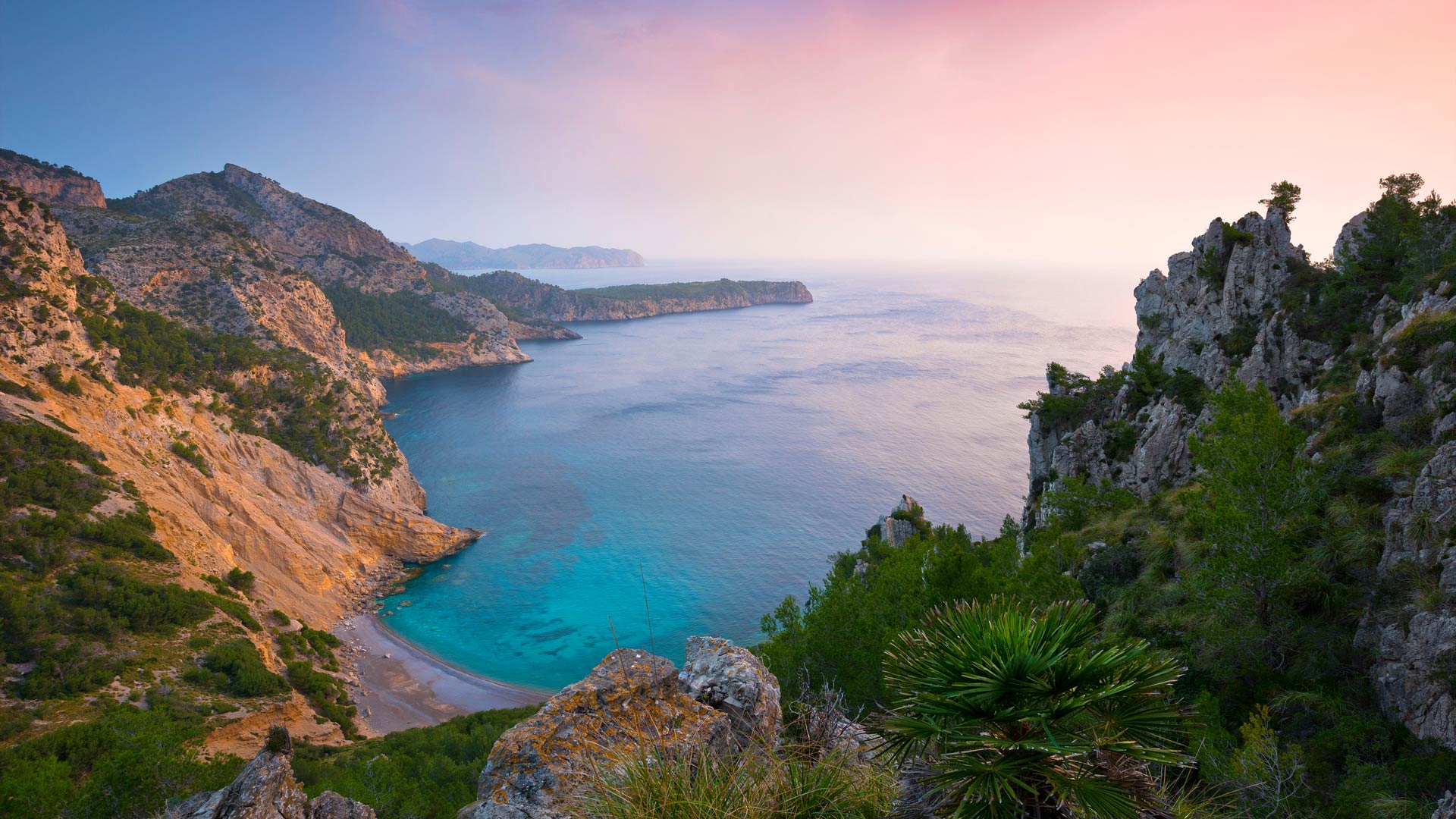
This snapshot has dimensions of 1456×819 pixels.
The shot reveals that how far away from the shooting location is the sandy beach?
33031 mm

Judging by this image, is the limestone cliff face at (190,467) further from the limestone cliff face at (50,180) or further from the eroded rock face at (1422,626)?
the limestone cliff face at (50,180)

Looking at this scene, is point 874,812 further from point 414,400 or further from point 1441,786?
point 414,400

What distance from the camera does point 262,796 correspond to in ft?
25.5

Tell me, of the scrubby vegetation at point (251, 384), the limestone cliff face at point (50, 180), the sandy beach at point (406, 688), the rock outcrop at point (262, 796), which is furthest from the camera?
the limestone cliff face at point (50, 180)

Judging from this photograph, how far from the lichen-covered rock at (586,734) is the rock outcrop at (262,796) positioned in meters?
3.49

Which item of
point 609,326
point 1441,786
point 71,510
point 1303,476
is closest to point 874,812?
point 1441,786

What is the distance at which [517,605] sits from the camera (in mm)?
46281

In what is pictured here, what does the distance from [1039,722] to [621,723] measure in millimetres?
3920

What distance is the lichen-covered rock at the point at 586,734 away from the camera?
5.47m

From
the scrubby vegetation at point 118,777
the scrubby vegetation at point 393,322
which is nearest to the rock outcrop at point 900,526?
the scrubby vegetation at point 118,777

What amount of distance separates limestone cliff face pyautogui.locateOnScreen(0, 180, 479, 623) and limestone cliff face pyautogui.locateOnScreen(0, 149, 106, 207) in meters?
57.2

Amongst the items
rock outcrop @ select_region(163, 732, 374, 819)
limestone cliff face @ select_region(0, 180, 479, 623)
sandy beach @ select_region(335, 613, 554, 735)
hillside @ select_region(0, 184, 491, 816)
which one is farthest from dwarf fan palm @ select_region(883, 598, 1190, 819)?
limestone cliff face @ select_region(0, 180, 479, 623)

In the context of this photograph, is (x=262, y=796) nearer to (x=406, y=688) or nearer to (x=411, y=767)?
(x=411, y=767)

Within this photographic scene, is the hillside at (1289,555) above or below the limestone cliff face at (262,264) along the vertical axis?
below
